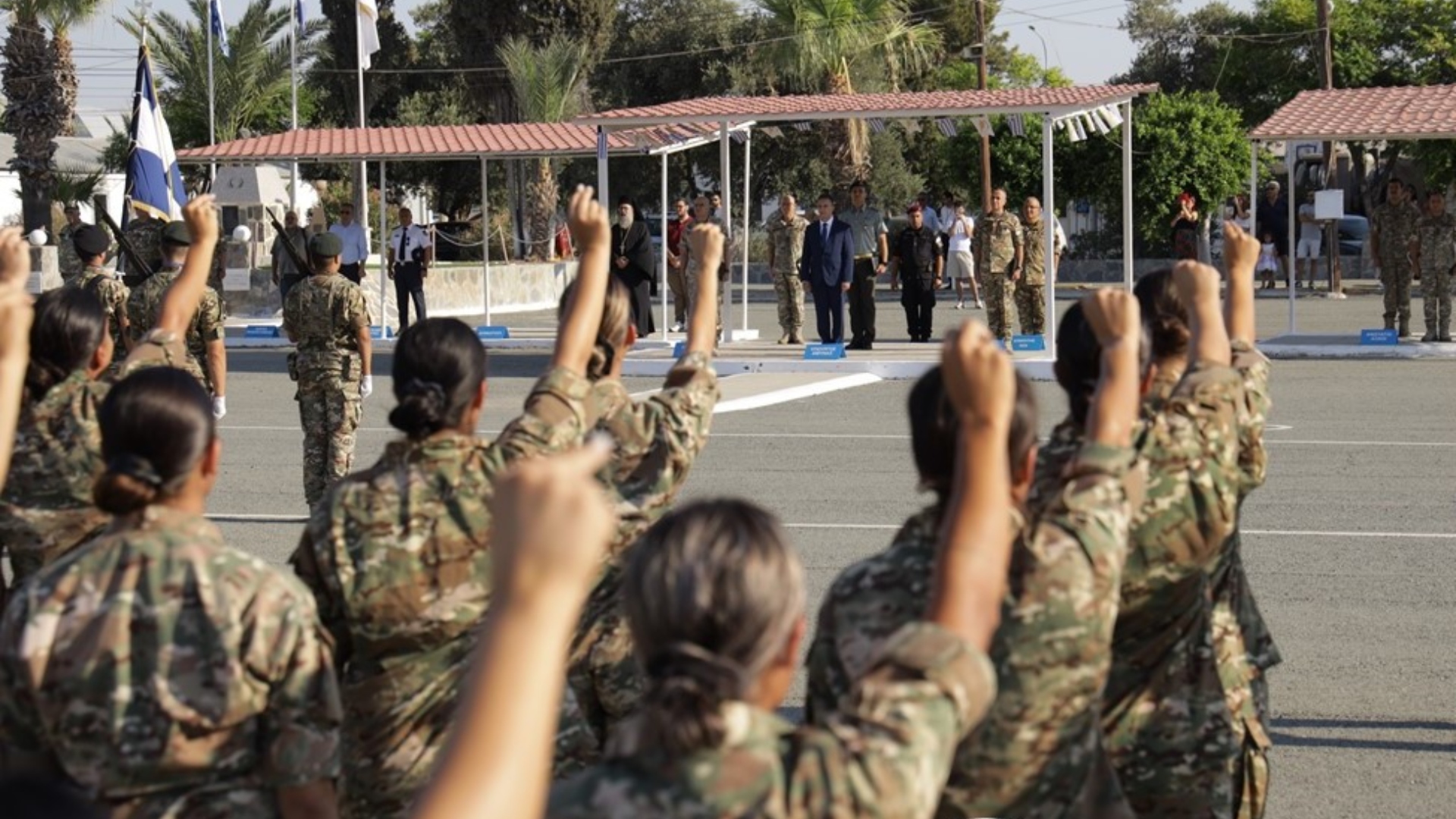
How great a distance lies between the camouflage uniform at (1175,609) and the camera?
13.9ft

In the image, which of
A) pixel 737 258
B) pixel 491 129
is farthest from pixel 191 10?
pixel 491 129

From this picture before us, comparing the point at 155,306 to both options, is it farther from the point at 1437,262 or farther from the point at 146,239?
the point at 1437,262

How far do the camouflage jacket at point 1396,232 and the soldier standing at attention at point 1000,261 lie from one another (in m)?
4.54

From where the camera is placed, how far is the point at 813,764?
267 cm

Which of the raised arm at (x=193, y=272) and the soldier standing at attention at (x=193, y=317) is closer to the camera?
the raised arm at (x=193, y=272)

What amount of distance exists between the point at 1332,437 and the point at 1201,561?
12.3 m

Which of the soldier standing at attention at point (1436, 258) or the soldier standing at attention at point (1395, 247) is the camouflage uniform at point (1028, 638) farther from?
the soldier standing at attention at point (1395, 247)

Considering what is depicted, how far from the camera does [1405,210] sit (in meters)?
24.2

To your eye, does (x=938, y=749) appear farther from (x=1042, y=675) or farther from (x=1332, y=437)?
(x=1332, y=437)

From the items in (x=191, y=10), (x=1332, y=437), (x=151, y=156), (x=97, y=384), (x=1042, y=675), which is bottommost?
(x=1332, y=437)

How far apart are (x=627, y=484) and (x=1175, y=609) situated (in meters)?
1.53

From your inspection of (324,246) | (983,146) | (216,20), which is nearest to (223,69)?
(216,20)

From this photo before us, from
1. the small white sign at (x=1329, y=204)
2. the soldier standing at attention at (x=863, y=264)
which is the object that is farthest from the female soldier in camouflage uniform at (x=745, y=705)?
the small white sign at (x=1329, y=204)

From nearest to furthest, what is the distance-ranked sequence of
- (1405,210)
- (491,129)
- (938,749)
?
(938,749) < (1405,210) < (491,129)
